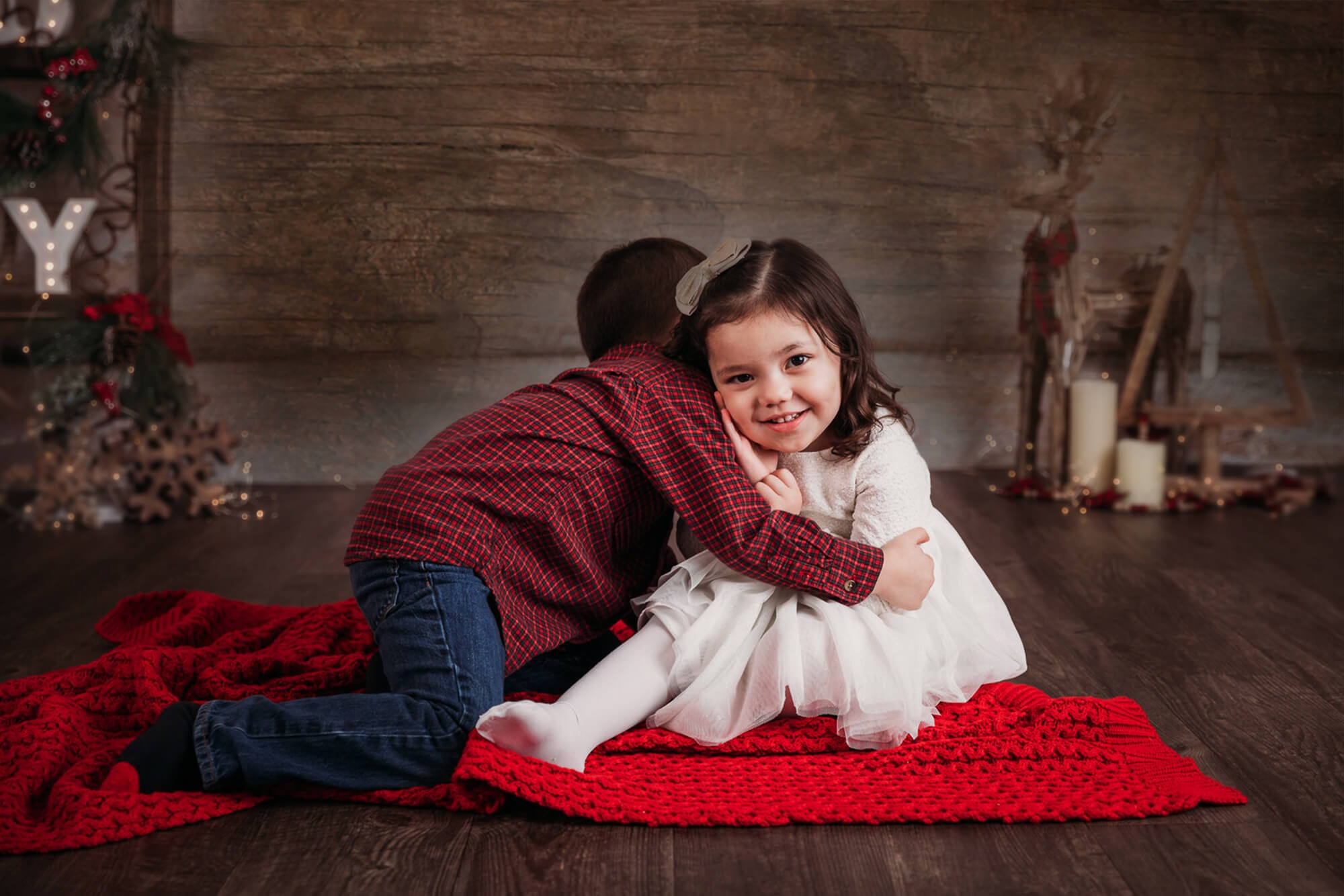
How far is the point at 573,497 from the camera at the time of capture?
4.96 ft

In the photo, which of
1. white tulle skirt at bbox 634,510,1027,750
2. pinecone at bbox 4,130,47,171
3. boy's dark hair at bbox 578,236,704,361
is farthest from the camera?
pinecone at bbox 4,130,47,171

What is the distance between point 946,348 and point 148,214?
2.28m

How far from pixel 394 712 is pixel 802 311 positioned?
66cm

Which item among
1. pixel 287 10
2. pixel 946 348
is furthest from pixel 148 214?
pixel 946 348

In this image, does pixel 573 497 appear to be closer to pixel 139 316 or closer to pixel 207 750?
pixel 207 750

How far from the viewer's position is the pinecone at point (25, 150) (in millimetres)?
2861

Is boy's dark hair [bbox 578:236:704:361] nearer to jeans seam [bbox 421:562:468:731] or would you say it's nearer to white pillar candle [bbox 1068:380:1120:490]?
jeans seam [bbox 421:562:468:731]

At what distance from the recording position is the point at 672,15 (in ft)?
11.3

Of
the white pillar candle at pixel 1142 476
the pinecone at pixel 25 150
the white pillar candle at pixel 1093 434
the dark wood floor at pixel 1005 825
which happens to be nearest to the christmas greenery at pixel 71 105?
the pinecone at pixel 25 150

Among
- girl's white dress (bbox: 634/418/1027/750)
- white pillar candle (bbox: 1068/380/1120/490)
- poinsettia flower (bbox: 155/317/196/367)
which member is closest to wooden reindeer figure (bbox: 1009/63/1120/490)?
white pillar candle (bbox: 1068/380/1120/490)

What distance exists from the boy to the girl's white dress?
0.05 m

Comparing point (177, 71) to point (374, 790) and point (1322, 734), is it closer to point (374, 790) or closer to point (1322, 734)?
point (374, 790)

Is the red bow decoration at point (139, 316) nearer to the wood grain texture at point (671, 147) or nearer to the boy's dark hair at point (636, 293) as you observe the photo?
the wood grain texture at point (671, 147)

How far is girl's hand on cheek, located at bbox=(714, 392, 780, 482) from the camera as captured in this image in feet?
5.01
